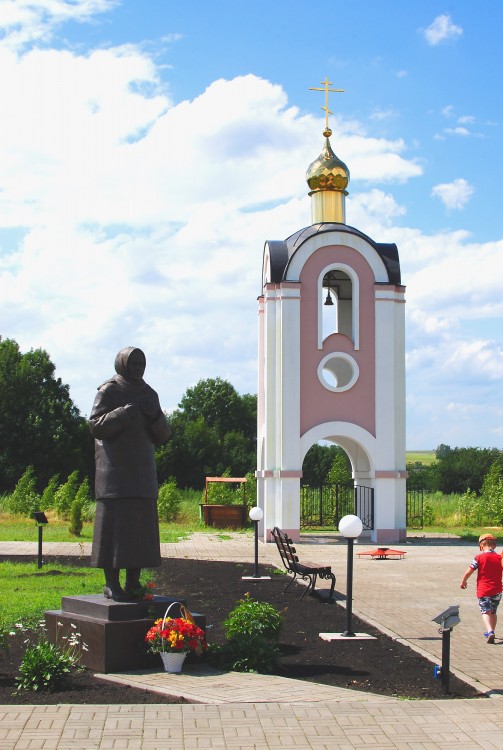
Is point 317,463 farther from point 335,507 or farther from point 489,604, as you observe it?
point 489,604

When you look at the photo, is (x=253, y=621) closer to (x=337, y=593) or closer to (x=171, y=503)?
(x=337, y=593)

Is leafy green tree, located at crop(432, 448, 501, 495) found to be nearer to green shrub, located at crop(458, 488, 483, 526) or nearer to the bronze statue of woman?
green shrub, located at crop(458, 488, 483, 526)

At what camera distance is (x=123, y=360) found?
28.6 ft

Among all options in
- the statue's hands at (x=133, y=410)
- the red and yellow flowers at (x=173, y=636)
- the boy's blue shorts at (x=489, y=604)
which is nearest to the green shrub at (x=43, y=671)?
the red and yellow flowers at (x=173, y=636)

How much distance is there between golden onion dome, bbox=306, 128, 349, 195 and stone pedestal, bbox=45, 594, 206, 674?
1863 centimetres

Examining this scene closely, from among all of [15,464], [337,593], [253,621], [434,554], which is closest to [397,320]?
[434,554]

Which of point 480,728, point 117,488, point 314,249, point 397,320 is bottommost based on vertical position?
point 480,728

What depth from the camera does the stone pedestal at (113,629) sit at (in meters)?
8.00

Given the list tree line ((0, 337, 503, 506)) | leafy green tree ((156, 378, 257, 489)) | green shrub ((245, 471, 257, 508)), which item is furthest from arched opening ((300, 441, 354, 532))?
leafy green tree ((156, 378, 257, 489))

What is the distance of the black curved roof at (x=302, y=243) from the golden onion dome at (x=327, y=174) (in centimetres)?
120

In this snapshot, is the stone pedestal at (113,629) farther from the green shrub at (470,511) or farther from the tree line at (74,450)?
the tree line at (74,450)

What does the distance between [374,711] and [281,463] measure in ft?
55.0

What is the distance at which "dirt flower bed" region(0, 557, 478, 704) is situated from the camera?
7.19 m

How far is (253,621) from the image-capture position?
8336 mm
